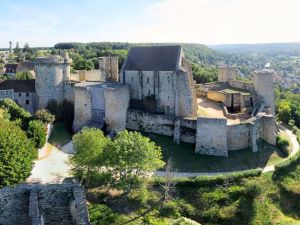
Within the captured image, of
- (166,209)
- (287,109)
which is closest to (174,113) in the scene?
(166,209)

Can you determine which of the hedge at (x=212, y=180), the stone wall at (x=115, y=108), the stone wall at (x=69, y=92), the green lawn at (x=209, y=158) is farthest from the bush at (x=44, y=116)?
the hedge at (x=212, y=180)

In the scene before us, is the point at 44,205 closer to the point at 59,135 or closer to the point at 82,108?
the point at 59,135

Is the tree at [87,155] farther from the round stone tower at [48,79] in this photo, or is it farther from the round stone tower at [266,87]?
the round stone tower at [266,87]

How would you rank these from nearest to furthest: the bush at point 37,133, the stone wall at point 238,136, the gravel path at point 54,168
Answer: the gravel path at point 54,168 → the bush at point 37,133 → the stone wall at point 238,136

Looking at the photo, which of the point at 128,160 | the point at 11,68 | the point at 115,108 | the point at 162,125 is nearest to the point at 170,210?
the point at 128,160

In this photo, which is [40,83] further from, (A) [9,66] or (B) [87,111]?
(A) [9,66]
